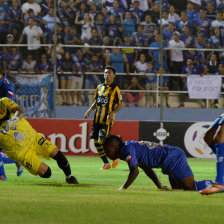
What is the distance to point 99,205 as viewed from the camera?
7.08m

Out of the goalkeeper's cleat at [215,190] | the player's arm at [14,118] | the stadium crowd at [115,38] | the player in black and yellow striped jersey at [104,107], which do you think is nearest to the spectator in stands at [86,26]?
the stadium crowd at [115,38]

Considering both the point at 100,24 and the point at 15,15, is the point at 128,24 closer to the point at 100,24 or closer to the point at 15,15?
the point at 100,24

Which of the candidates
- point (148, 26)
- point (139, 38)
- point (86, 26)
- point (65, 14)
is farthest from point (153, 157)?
point (65, 14)

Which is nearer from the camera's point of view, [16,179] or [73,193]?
[73,193]

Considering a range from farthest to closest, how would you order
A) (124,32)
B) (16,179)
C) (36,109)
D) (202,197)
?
(124,32) < (36,109) < (16,179) < (202,197)

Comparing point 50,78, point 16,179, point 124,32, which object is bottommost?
point 16,179

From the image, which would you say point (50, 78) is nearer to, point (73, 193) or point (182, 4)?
point (182, 4)

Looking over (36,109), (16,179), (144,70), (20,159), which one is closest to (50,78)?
(36,109)

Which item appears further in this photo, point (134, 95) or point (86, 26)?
point (86, 26)

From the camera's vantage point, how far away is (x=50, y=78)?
18078 mm

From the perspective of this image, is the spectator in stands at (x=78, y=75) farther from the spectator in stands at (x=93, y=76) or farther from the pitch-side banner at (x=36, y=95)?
the pitch-side banner at (x=36, y=95)

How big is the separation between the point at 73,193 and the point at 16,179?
2.85 m

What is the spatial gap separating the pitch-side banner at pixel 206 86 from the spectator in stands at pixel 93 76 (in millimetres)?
2749

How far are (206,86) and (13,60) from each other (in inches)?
215
